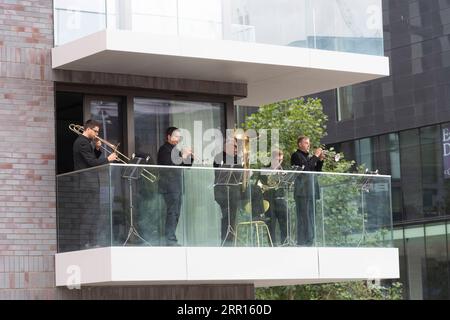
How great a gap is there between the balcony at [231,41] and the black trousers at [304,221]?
86.9 inches

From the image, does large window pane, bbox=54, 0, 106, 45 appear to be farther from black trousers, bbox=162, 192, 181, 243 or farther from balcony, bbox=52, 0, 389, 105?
black trousers, bbox=162, 192, 181, 243

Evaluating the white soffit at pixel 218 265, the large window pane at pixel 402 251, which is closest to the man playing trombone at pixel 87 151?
the white soffit at pixel 218 265

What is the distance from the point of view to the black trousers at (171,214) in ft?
68.4

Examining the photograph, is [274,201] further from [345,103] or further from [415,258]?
[345,103]

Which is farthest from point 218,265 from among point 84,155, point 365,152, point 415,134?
point 365,152

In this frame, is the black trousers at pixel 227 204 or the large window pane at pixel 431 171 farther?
the large window pane at pixel 431 171

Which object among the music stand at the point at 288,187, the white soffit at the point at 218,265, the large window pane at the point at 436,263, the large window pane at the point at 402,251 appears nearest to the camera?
the white soffit at the point at 218,265

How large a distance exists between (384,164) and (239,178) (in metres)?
24.6

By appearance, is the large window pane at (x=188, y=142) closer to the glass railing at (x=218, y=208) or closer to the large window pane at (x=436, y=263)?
the glass railing at (x=218, y=208)

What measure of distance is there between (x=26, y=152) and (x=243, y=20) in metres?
4.42

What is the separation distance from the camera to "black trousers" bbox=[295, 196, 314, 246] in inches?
874

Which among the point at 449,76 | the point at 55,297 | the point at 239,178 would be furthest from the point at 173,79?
the point at 449,76

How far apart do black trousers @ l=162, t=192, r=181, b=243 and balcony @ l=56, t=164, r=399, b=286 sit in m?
0.08
